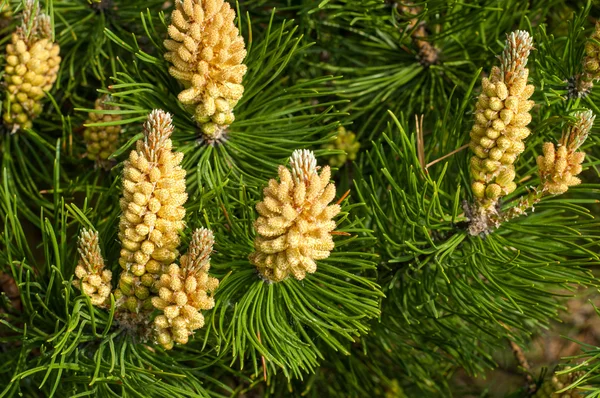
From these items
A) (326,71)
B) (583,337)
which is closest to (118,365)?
(326,71)

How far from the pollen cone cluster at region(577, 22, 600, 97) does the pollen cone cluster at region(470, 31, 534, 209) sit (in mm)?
126

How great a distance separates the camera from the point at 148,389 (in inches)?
28.3

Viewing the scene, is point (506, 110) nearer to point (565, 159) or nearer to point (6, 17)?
point (565, 159)

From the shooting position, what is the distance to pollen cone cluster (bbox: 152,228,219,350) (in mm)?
635

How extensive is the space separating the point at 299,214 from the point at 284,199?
0.06ft

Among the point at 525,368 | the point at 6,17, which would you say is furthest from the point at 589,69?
the point at 6,17

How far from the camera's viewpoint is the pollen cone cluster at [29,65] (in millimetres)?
880

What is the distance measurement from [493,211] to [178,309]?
0.35 m

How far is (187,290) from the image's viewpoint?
0.64 m

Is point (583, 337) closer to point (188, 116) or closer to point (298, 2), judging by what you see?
point (298, 2)

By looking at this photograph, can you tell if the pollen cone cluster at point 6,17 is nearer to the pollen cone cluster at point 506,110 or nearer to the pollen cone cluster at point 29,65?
the pollen cone cluster at point 29,65

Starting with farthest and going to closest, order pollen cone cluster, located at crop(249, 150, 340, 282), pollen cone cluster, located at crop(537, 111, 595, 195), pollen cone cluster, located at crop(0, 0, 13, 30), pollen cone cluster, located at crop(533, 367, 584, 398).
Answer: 1. pollen cone cluster, located at crop(0, 0, 13, 30)
2. pollen cone cluster, located at crop(533, 367, 584, 398)
3. pollen cone cluster, located at crop(537, 111, 595, 195)
4. pollen cone cluster, located at crop(249, 150, 340, 282)

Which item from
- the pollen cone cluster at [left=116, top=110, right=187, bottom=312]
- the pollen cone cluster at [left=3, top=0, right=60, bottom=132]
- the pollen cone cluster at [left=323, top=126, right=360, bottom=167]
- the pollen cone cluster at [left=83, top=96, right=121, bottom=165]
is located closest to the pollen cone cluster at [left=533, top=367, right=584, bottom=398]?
the pollen cone cluster at [left=323, top=126, right=360, bottom=167]

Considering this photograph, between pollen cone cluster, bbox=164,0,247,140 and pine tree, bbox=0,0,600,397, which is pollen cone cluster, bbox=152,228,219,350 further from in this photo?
pollen cone cluster, bbox=164,0,247,140
